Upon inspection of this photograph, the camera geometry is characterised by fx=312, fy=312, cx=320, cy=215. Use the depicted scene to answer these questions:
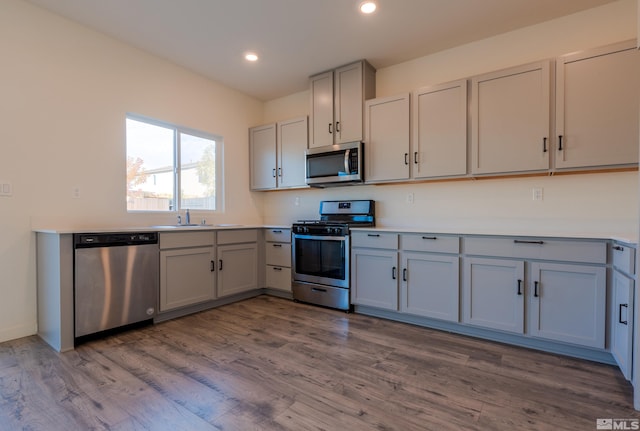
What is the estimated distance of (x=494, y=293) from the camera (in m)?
2.48

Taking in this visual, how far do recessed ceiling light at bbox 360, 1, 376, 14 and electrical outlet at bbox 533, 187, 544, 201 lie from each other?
6.88 ft

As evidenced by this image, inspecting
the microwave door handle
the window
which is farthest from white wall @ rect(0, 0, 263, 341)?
the microwave door handle

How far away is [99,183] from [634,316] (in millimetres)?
4097

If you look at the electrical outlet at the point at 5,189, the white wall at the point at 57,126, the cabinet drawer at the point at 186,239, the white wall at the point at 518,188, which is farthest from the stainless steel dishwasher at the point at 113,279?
the white wall at the point at 518,188

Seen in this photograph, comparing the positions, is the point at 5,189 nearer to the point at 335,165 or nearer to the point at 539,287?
the point at 335,165

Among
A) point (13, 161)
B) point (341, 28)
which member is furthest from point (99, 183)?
point (341, 28)

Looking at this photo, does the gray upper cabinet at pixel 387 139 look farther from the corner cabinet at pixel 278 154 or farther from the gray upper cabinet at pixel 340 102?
the corner cabinet at pixel 278 154

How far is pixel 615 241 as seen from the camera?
2.01m

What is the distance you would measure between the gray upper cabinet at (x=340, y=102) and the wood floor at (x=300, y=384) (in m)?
2.14

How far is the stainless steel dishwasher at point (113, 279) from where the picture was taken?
2.37 meters

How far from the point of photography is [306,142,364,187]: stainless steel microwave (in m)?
3.40

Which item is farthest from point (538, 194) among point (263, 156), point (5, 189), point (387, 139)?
point (5, 189)

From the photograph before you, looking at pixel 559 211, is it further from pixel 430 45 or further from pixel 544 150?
pixel 430 45

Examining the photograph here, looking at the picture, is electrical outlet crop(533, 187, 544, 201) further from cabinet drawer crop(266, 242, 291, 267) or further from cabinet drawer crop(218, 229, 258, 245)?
cabinet drawer crop(218, 229, 258, 245)
